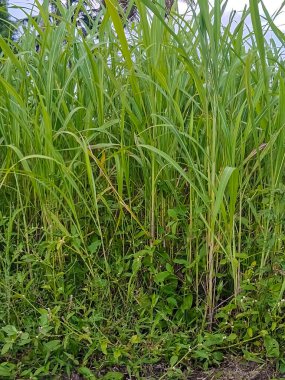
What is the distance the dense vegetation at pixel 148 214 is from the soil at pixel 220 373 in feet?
0.06

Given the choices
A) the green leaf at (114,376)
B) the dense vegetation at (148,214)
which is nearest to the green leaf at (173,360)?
the dense vegetation at (148,214)

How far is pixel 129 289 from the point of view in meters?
1.09

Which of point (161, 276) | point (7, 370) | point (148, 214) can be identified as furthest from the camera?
point (148, 214)

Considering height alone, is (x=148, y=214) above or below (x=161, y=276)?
above

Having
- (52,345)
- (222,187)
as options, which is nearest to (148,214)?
(222,187)

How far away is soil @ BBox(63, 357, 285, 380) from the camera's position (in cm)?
100

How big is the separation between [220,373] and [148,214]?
1.39 feet

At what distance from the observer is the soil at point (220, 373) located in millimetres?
1000

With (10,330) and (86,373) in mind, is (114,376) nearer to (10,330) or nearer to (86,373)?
(86,373)

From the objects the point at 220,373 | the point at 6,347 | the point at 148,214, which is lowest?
the point at 220,373

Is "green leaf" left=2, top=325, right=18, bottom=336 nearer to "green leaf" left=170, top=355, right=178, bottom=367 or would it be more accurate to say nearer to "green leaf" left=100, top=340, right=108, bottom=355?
"green leaf" left=100, top=340, right=108, bottom=355

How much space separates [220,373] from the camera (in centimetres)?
100

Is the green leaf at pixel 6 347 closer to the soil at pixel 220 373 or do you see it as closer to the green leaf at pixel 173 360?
the soil at pixel 220 373

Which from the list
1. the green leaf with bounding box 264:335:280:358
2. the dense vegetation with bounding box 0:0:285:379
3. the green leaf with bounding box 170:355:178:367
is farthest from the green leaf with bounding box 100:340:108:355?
the green leaf with bounding box 264:335:280:358
